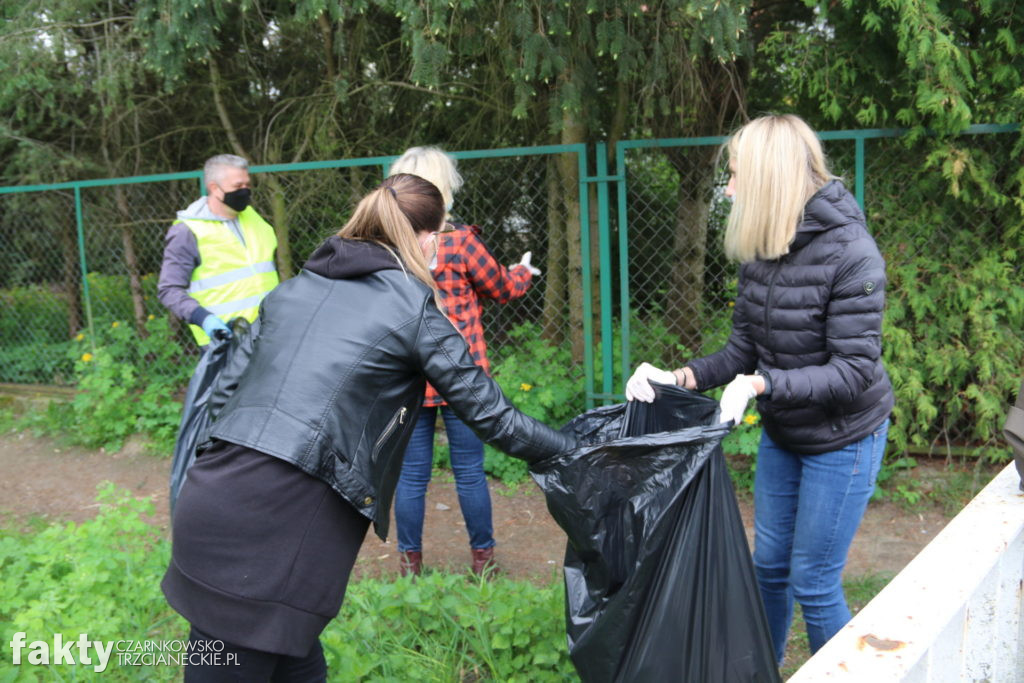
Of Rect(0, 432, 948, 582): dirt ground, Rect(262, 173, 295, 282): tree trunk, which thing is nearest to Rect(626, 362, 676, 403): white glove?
Rect(0, 432, 948, 582): dirt ground

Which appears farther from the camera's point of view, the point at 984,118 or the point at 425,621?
the point at 984,118

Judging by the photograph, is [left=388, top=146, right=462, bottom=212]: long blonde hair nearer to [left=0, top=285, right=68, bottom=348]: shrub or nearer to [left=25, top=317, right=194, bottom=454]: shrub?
[left=25, top=317, right=194, bottom=454]: shrub

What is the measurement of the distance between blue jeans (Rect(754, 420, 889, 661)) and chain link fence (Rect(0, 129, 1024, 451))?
2052 mm

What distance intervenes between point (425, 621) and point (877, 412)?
1494 mm

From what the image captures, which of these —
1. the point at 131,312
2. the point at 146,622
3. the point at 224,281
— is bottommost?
the point at 146,622

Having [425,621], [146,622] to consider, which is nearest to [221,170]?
[146,622]

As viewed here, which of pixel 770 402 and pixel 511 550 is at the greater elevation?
pixel 770 402

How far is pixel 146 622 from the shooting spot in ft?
9.66

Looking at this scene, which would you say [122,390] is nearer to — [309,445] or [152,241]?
[152,241]

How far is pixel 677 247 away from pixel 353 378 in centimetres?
320

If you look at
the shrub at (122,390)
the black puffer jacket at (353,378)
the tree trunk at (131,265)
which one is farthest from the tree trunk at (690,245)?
the tree trunk at (131,265)

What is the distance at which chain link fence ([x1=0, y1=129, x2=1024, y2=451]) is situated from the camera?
159 inches

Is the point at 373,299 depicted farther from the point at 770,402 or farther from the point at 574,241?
the point at 574,241

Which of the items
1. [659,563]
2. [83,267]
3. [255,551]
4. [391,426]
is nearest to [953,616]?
[659,563]
